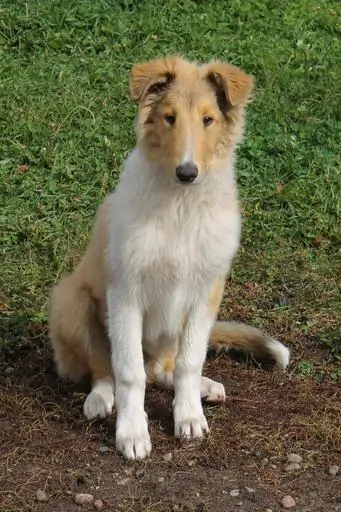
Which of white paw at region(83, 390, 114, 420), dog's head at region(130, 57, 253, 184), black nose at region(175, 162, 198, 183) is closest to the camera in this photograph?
black nose at region(175, 162, 198, 183)

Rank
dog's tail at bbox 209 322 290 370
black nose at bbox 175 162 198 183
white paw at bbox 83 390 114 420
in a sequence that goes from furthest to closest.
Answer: dog's tail at bbox 209 322 290 370, white paw at bbox 83 390 114 420, black nose at bbox 175 162 198 183

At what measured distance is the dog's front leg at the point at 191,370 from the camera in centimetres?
485

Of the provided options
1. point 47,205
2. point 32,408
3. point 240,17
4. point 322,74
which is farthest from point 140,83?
point 240,17

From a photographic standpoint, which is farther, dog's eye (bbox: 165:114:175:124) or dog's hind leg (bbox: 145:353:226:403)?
dog's hind leg (bbox: 145:353:226:403)

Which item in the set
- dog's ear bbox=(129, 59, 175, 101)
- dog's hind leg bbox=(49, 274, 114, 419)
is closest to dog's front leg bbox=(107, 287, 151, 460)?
dog's hind leg bbox=(49, 274, 114, 419)

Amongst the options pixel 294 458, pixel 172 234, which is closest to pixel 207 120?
pixel 172 234

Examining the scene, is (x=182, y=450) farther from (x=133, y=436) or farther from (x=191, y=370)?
(x=191, y=370)

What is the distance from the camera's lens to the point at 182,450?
4.73 metres

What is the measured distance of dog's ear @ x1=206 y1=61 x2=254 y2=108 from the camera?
4.59 meters

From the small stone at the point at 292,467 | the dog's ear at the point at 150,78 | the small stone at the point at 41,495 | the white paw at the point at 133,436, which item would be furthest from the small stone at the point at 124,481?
the dog's ear at the point at 150,78

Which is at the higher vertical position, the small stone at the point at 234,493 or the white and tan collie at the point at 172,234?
the white and tan collie at the point at 172,234

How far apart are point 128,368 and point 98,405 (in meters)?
0.42

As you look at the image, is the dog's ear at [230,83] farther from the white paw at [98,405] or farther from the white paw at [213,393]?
the white paw at [98,405]

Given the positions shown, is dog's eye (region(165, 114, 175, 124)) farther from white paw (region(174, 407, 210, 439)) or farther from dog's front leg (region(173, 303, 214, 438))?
white paw (region(174, 407, 210, 439))
